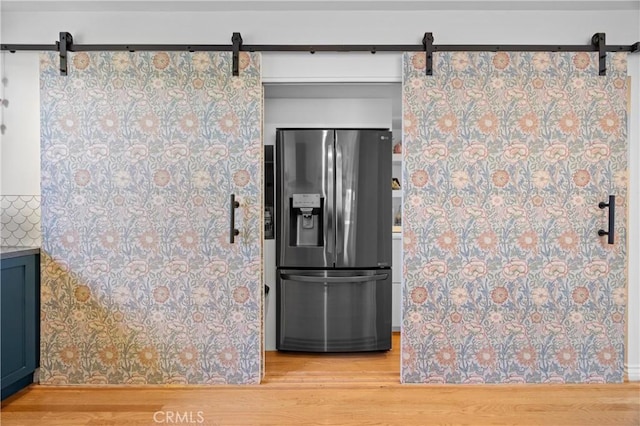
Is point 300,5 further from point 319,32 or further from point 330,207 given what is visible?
point 330,207

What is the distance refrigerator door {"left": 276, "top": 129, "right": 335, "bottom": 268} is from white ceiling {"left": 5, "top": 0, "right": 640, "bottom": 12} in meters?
0.90

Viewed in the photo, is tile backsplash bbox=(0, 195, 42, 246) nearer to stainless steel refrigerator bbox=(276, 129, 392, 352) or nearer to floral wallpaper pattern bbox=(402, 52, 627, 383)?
stainless steel refrigerator bbox=(276, 129, 392, 352)

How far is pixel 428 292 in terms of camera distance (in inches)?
98.0

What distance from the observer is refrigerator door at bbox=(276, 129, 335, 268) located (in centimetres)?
311

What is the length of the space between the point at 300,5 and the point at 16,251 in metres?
2.15

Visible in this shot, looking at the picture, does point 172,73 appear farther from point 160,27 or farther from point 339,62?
point 339,62

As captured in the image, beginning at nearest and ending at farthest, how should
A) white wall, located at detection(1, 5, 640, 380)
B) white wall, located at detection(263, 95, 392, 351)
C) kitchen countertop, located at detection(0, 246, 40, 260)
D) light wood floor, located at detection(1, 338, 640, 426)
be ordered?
light wood floor, located at detection(1, 338, 640, 426) < kitchen countertop, located at detection(0, 246, 40, 260) < white wall, located at detection(1, 5, 640, 380) < white wall, located at detection(263, 95, 392, 351)

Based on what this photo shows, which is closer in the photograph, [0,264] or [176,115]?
[0,264]

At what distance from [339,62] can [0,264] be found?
2.18 m

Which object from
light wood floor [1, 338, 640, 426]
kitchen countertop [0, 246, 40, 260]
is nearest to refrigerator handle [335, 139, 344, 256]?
light wood floor [1, 338, 640, 426]

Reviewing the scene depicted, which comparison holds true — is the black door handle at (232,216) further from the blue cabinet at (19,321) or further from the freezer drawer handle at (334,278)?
the blue cabinet at (19,321)

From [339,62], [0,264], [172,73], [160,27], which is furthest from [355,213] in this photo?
[0,264]

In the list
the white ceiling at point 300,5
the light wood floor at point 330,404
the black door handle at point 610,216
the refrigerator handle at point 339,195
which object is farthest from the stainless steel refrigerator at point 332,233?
the black door handle at point 610,216

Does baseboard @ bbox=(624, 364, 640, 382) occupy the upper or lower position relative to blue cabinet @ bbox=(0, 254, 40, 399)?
lower
